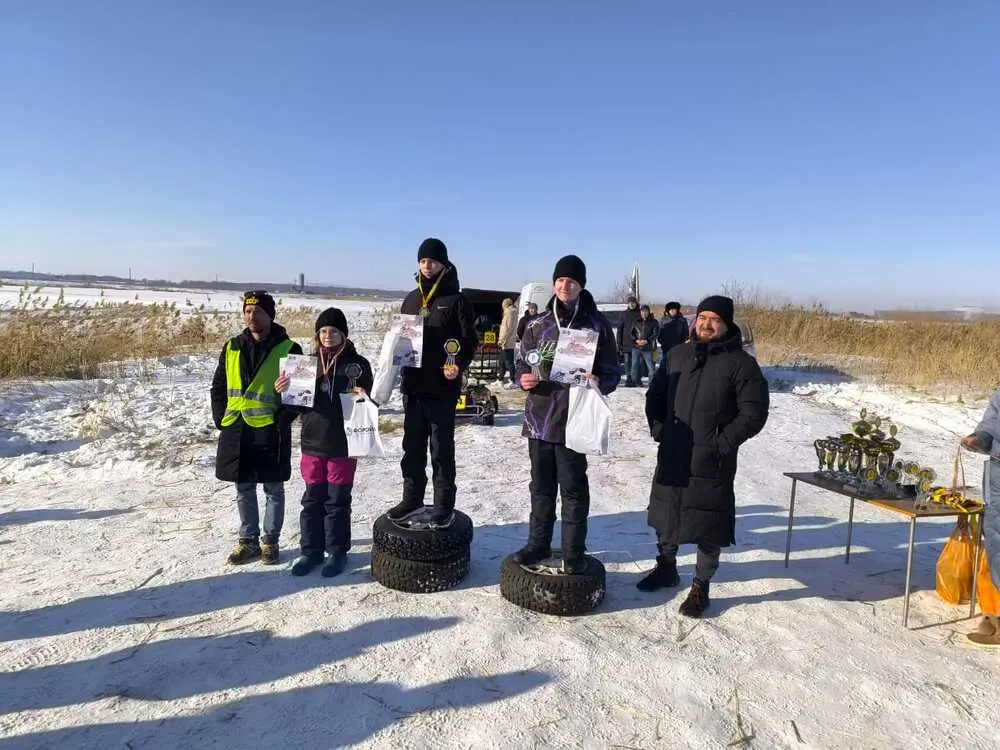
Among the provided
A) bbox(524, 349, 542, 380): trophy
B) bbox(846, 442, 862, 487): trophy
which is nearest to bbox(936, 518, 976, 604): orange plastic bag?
bbox(846, 442, 862, 487): trophy

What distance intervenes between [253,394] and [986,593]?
4.76 meters

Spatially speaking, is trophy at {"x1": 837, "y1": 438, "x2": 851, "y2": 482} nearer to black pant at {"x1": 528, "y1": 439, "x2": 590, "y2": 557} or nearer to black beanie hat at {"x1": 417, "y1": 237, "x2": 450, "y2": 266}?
black pant at {"x1": 528, "y1": 439, "x2": 590, "y2": 557}

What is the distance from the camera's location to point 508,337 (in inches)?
505

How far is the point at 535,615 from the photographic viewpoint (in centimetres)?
383

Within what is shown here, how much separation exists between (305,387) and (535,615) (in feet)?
6.80

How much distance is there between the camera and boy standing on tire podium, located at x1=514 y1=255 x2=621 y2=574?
380 centimetres

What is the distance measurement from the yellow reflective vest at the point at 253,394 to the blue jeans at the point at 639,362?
423 inches

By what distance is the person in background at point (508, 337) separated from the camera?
1263 cm

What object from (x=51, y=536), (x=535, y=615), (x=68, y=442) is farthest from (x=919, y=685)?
(x=68, y=442)

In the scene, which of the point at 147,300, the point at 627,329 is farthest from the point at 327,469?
the point at 147,300

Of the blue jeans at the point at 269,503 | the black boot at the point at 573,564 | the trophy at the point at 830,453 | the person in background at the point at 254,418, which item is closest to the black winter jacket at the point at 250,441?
the person in background at the point at 254,418

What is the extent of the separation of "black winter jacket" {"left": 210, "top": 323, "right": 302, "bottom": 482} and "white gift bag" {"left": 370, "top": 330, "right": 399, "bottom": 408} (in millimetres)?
742

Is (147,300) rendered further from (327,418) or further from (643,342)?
(327,418)

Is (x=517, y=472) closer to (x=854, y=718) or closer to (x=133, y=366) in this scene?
Result: (x=854, y=718)
